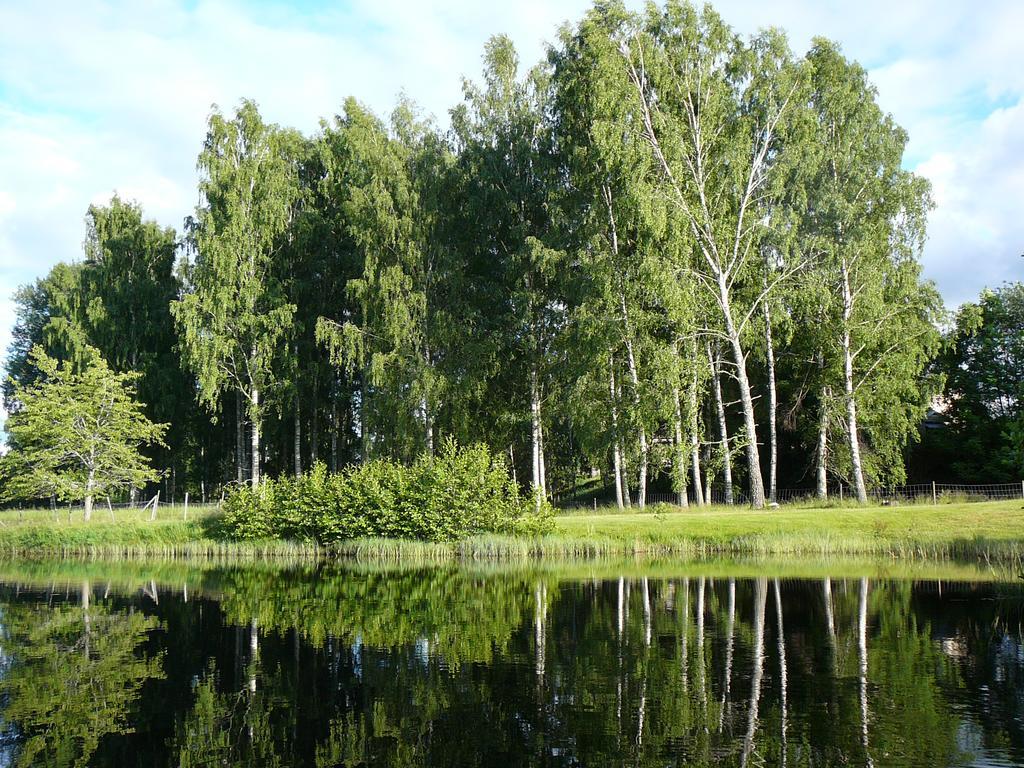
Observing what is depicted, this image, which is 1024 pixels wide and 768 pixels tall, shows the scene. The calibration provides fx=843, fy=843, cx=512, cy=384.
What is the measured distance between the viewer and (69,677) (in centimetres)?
1238

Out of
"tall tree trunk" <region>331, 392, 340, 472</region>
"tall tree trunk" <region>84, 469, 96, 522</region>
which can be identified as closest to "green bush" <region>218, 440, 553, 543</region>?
"tall tree trunk" <region>84, 469, 96, 522</region>

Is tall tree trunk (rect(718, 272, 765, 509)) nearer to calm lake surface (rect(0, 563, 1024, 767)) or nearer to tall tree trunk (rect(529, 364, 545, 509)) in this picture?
tall tree trunk (rect(529, 364, 545, 509))

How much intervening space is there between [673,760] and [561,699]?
2.46 m

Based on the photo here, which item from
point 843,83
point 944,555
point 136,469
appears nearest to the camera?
point 944,555

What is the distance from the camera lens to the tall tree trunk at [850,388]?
3359 centimetres

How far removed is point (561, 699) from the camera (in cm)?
1066

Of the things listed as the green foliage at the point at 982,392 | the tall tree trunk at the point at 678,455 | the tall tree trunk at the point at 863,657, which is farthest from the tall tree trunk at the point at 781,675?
the green foliage at the point at 982,392

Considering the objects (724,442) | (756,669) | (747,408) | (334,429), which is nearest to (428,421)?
(334,429)

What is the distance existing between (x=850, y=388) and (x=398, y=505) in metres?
18.6

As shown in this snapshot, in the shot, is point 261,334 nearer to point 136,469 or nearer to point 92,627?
point 136,469

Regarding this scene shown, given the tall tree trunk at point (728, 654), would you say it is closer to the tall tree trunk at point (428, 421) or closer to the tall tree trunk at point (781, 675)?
the tall tree trunk at point (781, 675)

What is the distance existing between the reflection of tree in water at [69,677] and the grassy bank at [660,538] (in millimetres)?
12688

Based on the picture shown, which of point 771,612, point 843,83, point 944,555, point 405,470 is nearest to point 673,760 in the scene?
point 771,612

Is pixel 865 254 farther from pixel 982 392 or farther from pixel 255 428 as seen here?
pixel 255 428
